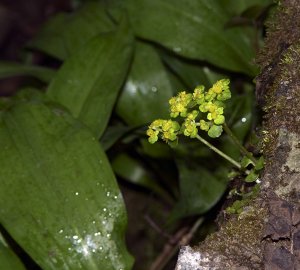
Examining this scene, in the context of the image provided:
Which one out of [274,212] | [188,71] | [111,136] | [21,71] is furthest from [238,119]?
[274,212]

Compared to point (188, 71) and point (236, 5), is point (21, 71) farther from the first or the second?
point (236, 5)

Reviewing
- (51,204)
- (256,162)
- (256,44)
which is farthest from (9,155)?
(256,44)

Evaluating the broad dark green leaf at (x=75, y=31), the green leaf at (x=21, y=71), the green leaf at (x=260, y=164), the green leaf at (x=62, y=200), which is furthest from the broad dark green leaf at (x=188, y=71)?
the green leaf at (x=260, y=164)

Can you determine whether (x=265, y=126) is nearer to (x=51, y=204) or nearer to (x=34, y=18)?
(x=51, y=204)

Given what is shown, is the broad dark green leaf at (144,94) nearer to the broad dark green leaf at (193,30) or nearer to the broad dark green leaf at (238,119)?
the broad dark green leaf at (193,30)

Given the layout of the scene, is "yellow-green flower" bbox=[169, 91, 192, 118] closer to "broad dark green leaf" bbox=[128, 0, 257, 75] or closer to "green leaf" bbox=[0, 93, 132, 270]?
"green leaf" bbox=[0, 93, 132, 270]

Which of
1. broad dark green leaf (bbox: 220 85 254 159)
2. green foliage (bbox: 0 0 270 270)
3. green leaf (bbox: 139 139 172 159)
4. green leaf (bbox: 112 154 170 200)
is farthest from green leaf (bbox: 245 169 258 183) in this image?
green leaf (bbox: 112 154 170 200)
